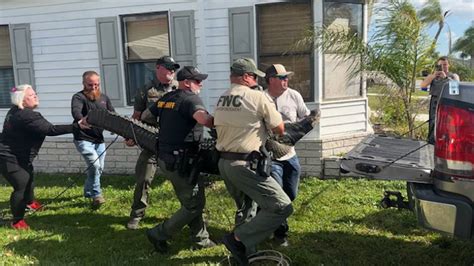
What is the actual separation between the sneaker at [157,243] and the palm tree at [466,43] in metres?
46.3

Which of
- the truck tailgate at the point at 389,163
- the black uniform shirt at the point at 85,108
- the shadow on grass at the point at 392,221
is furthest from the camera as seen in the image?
the black uniform shirt at the point at 85,108

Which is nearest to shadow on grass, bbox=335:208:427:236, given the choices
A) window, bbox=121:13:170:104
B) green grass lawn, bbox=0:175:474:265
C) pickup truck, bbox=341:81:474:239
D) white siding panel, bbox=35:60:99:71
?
green grass lawn, bbox=0:175:474:265

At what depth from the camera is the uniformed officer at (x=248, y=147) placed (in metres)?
3.34

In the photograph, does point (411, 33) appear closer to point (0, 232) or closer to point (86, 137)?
point (86, 137)

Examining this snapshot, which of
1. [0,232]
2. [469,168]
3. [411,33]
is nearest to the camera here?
[469,168]

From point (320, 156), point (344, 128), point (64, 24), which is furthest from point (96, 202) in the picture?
point (344, 128)

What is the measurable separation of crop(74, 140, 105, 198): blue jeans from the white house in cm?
167

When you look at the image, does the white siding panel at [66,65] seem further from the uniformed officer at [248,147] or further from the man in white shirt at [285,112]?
the uniformed officer at [248,147]

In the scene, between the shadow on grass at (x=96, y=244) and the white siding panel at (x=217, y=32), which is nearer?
the shadow on grass at (x=96, y=244)

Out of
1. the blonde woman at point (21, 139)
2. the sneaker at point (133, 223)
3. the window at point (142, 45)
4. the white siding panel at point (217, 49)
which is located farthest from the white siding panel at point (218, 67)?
the sneaker at point (133, 223)

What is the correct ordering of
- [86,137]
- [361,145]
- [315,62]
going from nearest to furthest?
[361,145] → [86,137] → [315,62]

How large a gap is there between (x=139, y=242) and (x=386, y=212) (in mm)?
2779

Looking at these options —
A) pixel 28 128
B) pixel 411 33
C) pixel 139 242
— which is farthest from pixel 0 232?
pixel 411 33

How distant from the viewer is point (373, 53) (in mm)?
6172
